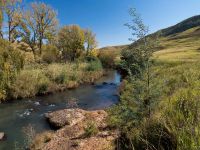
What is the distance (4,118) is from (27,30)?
31.0 metres

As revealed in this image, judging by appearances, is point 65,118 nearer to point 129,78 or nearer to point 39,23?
point 129,78

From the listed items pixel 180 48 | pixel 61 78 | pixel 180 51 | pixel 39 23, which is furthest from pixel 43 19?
pixel 180 48

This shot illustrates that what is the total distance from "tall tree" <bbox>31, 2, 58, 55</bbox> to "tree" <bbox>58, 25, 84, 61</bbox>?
9.87 meters

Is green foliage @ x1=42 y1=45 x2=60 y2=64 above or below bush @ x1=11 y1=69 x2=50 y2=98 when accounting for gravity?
above

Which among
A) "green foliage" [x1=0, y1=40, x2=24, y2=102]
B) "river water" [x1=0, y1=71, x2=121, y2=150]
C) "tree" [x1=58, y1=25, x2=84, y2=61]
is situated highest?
"tree" [x1=58, y1=25, x2=84, y2=61]

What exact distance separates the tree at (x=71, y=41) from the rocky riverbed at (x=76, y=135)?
40717mm

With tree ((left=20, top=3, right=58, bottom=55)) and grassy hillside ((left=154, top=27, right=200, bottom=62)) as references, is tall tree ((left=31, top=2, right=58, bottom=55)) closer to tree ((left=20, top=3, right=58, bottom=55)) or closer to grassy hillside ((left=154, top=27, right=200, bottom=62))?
tree ((left=20, top=3, right=58, bottom=55))

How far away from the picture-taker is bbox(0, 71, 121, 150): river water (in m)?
13.3

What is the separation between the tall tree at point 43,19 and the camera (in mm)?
43625

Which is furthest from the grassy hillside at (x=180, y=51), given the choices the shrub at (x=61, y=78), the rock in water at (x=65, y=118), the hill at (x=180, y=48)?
the shrub at (x=61, y=78)

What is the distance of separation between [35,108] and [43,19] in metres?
29.2

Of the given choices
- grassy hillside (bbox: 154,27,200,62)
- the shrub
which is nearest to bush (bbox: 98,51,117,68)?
grassy hillside (bbox: 154,27,200,62)

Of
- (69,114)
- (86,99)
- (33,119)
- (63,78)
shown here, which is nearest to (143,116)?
(69,114)

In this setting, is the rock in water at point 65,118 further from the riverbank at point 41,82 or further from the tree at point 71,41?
the tree at point 71,41
